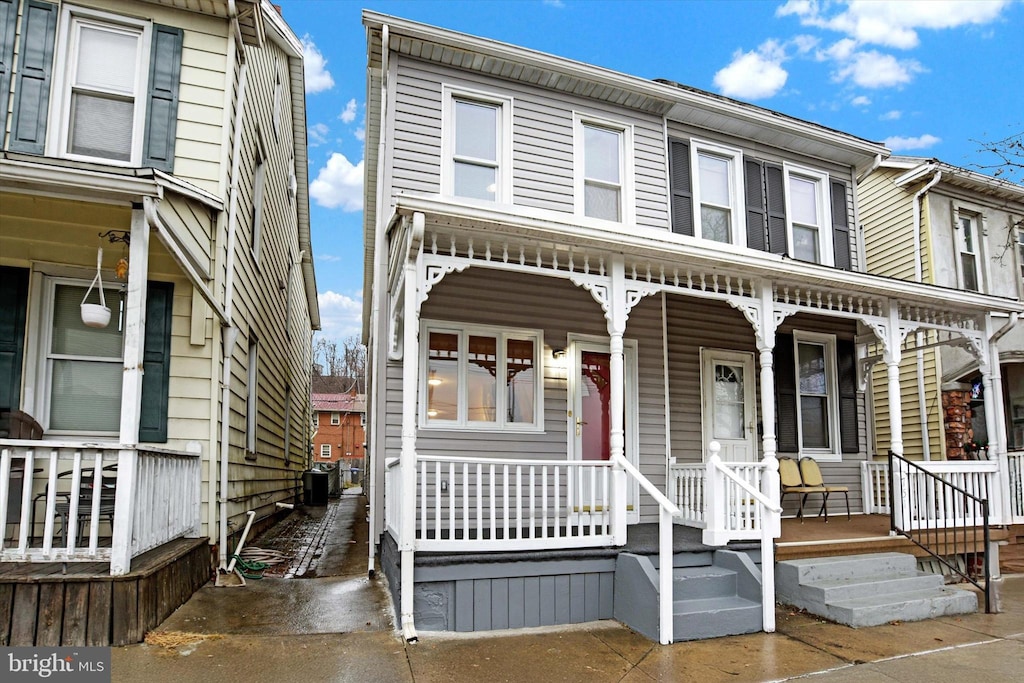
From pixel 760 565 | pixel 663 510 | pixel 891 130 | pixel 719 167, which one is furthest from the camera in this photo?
pixel 891 130

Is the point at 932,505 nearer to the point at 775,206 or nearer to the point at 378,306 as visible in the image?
the point at 775,206

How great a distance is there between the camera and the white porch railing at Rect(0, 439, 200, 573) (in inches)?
171

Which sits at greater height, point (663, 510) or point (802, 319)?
point (802, 319)

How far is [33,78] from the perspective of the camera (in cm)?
620

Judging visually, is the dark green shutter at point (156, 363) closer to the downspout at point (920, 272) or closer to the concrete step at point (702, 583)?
the concrete step at point (702, 583)

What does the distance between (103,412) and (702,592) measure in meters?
5.59

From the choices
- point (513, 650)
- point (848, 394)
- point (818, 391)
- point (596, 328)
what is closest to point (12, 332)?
point (513, 650)

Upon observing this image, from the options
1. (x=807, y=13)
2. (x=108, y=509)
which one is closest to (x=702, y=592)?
(x=108, y=509)

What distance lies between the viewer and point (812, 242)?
959 centimetres

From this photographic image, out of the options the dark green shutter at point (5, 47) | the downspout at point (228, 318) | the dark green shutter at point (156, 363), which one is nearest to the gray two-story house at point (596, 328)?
the downspout at point (228, 318)

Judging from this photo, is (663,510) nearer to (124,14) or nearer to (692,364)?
(692,364)

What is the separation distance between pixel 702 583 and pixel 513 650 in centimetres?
179

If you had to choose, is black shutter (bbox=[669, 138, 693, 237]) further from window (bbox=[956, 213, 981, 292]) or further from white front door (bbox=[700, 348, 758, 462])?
window (bbox=[956, 213, 981, 292])

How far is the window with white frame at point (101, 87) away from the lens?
6.31 meters
